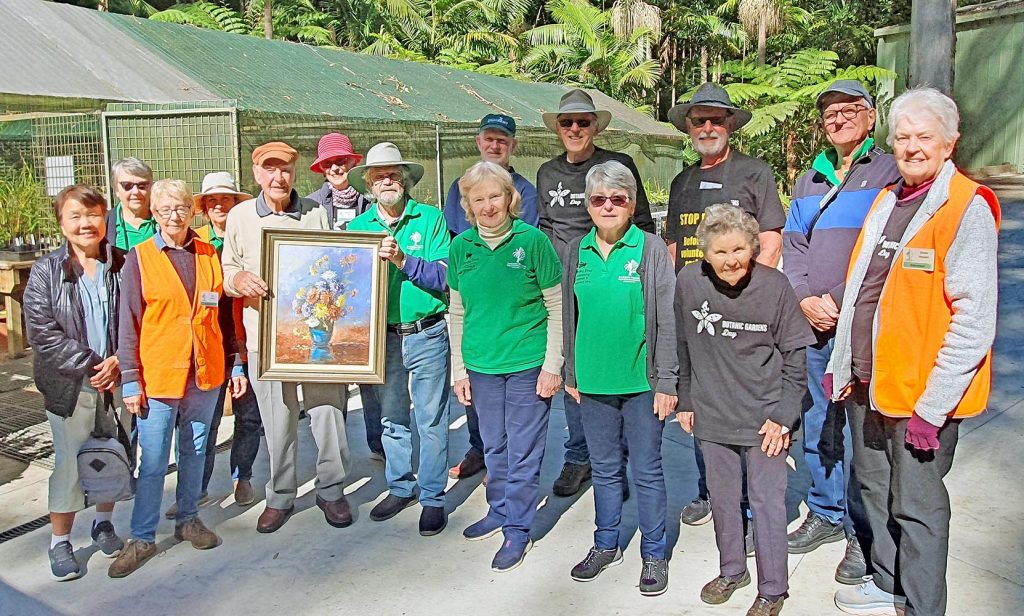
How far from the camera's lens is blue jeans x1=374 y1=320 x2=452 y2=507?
14.4ft

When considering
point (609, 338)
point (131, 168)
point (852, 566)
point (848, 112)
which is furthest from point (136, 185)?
point (852, 566)

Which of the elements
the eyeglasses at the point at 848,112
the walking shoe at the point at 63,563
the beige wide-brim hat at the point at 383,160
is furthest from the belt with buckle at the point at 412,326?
the eyeglasses at the point at 848,112

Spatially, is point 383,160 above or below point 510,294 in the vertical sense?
above

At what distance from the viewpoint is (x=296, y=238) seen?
414 cm

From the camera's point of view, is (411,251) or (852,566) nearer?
(852,566)

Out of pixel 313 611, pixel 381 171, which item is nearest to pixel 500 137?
pixel 381 171

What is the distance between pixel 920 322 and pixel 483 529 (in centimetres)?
232

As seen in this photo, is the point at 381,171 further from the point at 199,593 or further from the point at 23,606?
the point at 23,606

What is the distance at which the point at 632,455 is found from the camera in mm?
3693

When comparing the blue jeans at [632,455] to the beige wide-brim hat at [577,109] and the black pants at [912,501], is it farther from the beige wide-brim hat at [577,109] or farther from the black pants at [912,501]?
the beige wide-brim hat at [577,109]

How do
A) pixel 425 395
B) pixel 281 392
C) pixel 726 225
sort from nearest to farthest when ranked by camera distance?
pixel 726 225
pixel 281 392
pixel 425 395

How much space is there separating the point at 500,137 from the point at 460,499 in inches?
82.1

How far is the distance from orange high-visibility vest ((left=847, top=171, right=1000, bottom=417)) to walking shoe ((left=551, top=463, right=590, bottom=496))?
2.07 metres

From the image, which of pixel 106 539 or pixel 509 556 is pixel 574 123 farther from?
pixel 106 539
